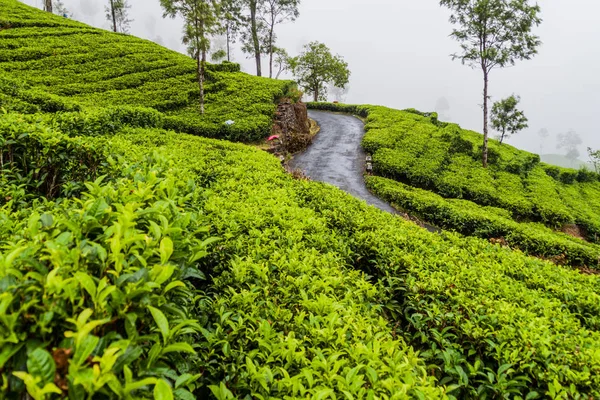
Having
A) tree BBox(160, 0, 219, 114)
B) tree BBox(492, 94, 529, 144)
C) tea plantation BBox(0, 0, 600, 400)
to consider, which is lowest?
tea plantation BBox(0, 0, 600, 400)

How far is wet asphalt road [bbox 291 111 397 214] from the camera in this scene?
14352 millimetres

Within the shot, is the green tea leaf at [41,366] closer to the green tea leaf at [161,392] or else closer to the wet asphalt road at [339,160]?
the green tea leaf at [161,392]

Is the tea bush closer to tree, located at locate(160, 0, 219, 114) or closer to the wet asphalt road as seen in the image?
the wet asphalt road

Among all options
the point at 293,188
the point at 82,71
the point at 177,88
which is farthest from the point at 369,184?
the point at 82,71

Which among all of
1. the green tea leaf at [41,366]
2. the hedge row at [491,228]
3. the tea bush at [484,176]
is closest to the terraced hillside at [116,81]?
the tea bush at [484,176]

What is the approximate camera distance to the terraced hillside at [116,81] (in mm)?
15477

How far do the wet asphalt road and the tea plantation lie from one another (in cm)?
654

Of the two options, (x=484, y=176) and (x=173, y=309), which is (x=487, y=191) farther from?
(x=173, y=309)

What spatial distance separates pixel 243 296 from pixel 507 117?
84.3 feet

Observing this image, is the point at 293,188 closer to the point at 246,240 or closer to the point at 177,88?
the point at 246,240

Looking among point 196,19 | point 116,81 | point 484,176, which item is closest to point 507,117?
point 484,176

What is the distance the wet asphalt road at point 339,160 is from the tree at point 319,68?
541 inches

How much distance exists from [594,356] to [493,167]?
60.0 feet

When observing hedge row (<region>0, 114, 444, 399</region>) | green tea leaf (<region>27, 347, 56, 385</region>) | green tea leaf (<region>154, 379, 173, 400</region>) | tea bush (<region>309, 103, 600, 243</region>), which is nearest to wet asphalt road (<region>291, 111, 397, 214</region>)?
tea bush (<region>309, 103, 600, 243</region>)
